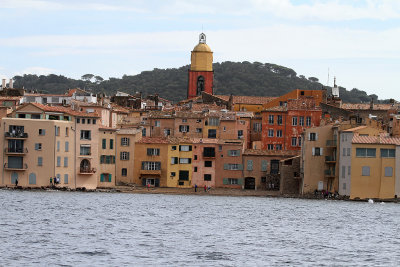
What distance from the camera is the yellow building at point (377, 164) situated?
354 ft

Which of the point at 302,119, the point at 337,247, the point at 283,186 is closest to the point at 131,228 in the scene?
the point at 337,247

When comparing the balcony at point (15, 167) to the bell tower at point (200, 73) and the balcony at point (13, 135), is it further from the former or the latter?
the bell tower at point (200, 73)

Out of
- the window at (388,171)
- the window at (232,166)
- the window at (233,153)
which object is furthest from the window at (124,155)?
the window at (388,171)

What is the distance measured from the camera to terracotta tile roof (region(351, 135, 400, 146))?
354ft

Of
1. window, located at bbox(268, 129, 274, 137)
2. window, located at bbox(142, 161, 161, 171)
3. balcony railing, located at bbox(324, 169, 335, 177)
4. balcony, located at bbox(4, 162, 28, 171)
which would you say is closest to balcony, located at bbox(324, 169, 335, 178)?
balcony railing, located at bbox(324, 169, 335, 177)

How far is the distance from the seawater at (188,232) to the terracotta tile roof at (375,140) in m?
6.35

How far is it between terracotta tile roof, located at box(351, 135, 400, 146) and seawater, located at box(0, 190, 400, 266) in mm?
6349

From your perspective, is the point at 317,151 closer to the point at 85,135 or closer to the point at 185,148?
the point at 185,148

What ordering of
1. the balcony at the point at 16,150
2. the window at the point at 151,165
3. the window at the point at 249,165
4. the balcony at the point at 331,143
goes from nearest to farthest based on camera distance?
the balcony at the point at 16,150
the balcony at the point at 331,143
the window at the point at 151,165
the window at the point at 249,165

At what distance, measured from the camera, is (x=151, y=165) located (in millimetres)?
123875

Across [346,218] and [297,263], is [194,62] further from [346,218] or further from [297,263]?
[297,263]

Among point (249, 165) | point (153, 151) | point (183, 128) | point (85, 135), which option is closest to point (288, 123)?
point (249, 165)

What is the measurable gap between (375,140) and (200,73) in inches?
2679

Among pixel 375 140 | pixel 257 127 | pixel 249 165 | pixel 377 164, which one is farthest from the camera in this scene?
pixel 257 127
